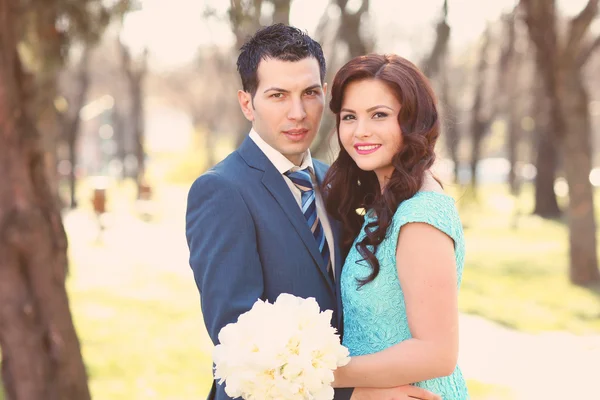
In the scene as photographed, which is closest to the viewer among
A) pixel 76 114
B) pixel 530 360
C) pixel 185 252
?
pixel 530 360

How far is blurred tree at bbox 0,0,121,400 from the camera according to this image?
521 cm

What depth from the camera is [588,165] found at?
499 inches

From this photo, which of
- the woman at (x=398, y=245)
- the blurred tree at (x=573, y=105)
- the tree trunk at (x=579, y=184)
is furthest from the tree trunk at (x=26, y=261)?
the tree trunk at (x=579, y=184)

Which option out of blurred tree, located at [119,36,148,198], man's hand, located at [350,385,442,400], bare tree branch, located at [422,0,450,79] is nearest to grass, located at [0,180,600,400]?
man's hand, located at [350,385,442,400]

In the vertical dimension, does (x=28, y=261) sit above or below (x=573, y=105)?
below

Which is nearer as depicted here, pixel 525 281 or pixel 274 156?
pixel 274 156

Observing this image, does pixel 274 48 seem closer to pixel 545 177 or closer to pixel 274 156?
pixel 274 156

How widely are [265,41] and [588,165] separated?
10.7 metres

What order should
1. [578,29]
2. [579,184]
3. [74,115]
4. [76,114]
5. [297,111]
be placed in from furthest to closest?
[74,115] < [76,114] < [579,184] < [578,29] < [297,111]

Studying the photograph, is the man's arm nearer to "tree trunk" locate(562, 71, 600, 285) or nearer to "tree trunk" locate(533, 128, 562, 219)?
"tree trunk" locate(562, 71, 600, 285)

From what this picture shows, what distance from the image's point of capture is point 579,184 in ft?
41.2

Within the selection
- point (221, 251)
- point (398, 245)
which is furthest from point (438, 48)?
point (221, 251)

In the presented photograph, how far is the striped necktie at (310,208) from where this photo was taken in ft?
10.3

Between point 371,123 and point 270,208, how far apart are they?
0.52m
